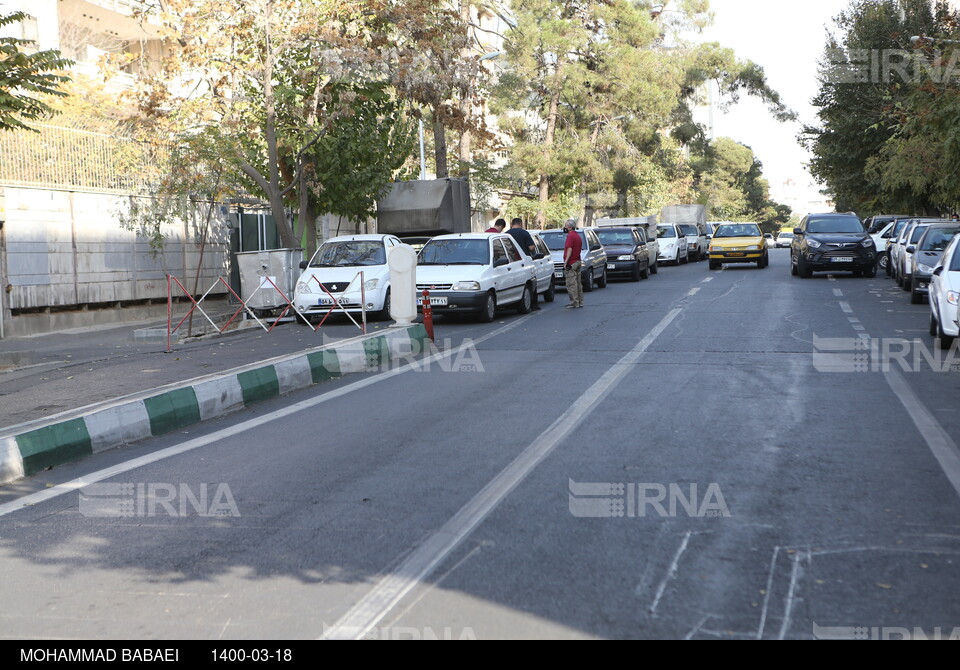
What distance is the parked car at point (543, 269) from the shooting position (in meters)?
21.4

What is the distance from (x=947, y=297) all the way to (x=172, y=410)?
30.9 ft

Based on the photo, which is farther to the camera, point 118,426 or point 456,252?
point 456,252

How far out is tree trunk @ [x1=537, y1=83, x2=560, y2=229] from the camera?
147 feet

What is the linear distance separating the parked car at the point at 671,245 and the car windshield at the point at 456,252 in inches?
928

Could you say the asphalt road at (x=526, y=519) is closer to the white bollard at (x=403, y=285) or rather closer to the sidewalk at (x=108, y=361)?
the sidewalk at (x=108, y=361)

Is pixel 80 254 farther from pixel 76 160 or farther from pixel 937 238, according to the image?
pixel 937 238

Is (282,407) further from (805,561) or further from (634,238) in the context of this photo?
(634,238)

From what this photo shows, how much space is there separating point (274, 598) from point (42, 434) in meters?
3.92

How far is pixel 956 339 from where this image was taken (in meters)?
13.8

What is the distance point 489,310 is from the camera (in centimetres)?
1820

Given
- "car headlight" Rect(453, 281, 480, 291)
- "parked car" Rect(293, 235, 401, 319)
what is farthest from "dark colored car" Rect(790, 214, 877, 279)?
"car headlight" Rect(453, 281, 480, 291)

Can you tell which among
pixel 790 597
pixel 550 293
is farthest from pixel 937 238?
pixel 790 597
